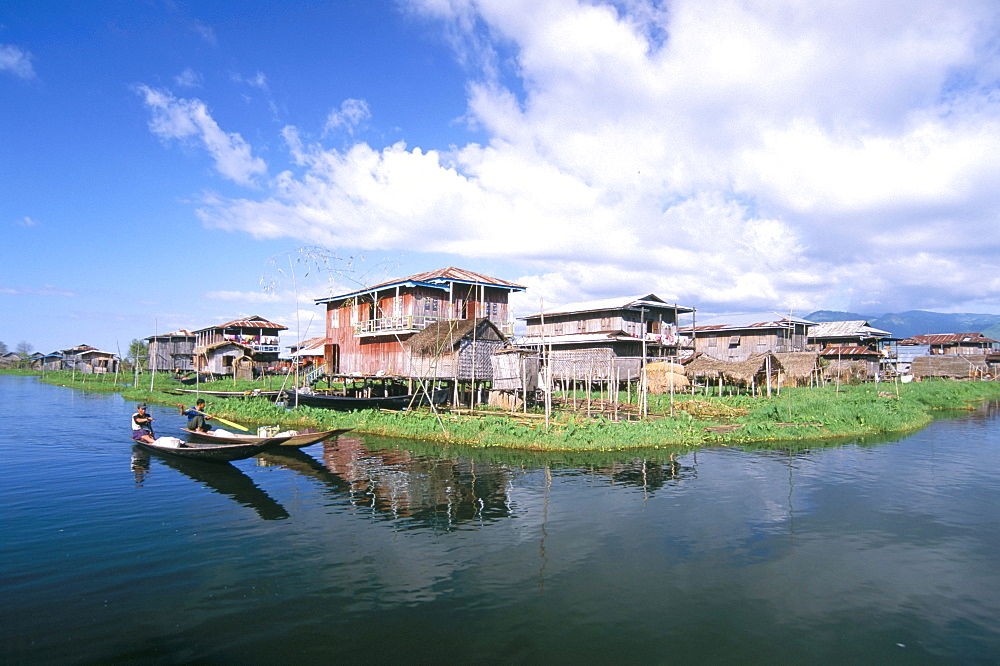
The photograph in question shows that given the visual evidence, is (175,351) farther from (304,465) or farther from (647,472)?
(647,472)

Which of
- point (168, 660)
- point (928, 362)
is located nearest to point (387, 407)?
point (168, 660)

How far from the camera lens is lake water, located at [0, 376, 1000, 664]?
7293mm

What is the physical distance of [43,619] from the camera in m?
7.70

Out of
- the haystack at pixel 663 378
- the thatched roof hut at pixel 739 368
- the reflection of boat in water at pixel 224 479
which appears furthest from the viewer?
the haystack at pixel 663 378

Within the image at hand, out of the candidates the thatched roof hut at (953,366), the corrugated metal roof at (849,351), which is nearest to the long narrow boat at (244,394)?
the corrugated metal roof at (849,351)

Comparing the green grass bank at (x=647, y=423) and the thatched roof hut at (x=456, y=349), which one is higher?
the thatched roof hut at (x=456, y=349)

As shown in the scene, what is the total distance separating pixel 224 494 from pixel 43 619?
6.65m

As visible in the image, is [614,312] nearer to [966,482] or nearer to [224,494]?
[966,482]

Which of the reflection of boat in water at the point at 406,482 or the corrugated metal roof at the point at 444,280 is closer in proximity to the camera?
the reflection of boat in water at the point at 406,482

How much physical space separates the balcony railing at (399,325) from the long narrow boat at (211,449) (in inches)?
539

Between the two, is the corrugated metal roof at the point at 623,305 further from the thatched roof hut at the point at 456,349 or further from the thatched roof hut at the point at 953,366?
the thatched roof hut at the point at 953,366

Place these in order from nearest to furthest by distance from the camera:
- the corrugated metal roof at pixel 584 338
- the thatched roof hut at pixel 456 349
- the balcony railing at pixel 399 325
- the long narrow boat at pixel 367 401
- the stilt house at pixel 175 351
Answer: the long narrow boat at pixel 367 401 → the thatched roof hut at pixel 456 349 → the balcony railing at pixel 399 325 → the corrugated metal roof at pixel 584 338 → the stilt house at pixel 175 351

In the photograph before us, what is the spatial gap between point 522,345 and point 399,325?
8.29 metres

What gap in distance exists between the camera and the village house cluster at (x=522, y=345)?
28.2 m
